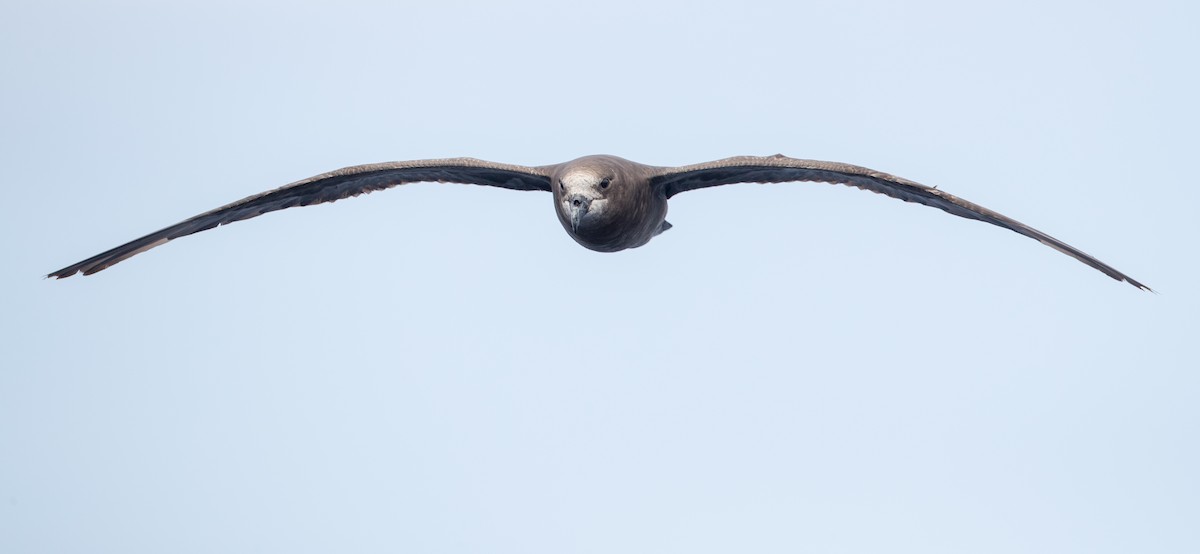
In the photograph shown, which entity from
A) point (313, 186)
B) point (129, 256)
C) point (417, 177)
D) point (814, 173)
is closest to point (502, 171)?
point (417, 177)

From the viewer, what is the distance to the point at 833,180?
52.4 feet

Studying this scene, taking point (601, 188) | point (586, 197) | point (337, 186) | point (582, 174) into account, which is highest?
point (337, 186)

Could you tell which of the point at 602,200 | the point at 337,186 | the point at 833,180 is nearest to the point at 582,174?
the point at 602,200

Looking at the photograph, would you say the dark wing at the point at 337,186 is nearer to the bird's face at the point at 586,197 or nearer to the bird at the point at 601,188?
the bird at the point at 601,188

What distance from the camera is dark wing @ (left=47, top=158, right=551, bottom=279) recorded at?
16.9 meters

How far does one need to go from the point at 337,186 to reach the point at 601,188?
163 inches

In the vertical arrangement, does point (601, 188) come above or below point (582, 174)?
below

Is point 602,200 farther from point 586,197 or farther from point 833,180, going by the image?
point 833,180

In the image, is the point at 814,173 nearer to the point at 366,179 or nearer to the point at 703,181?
the point at 703,181

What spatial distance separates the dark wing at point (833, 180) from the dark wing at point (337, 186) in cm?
173

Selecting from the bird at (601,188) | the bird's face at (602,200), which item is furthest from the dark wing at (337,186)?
the bird's face at (602,200)

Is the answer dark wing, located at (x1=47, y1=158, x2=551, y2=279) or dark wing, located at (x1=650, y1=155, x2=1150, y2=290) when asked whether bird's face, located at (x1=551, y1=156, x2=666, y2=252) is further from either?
dark wing, located at (x1=47, y1=158, x2=551, y2=279)

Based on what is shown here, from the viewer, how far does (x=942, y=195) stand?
15125 millimetres

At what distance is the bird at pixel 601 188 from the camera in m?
15.1
